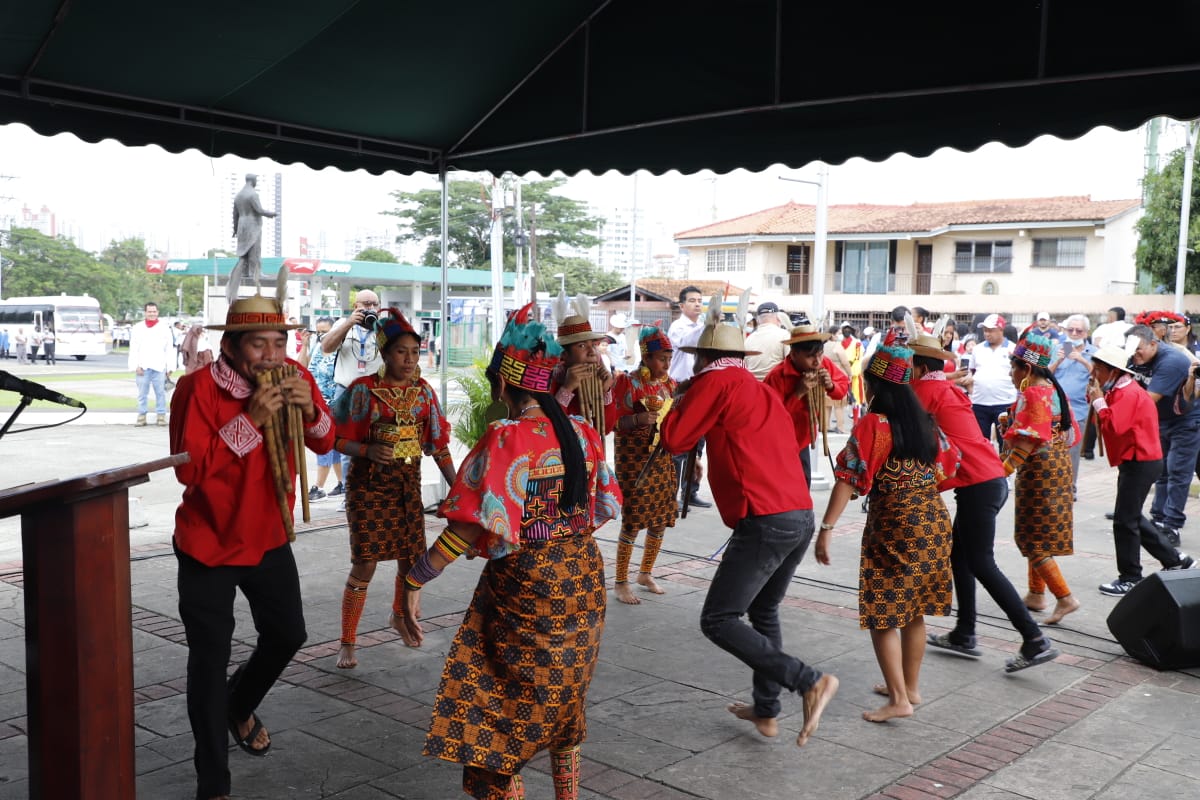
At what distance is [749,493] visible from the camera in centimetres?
431

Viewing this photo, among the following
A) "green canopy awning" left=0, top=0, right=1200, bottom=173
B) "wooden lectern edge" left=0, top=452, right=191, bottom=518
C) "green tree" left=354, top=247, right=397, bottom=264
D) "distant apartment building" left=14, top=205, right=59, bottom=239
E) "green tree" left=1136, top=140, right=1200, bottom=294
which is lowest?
"wooden lectern edge" left=0, top=452, right=191, bottom=518

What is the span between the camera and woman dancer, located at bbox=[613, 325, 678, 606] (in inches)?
261

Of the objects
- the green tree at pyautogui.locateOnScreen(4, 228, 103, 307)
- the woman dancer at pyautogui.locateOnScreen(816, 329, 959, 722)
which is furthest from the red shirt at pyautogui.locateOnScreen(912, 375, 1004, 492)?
the green tree at pyautogui.locateOnScreen(4, 228, 103, 307)

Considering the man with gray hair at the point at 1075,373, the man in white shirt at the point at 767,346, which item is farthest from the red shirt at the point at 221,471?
the man with gray hair at the point at 1075,373

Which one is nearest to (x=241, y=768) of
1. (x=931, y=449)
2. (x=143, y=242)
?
(x=931, y=449)

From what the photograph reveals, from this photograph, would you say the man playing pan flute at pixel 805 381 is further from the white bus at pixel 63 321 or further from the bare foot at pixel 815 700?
the white bus at pixel 63 321

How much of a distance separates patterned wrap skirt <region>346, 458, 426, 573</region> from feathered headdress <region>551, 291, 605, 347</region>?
1025mm

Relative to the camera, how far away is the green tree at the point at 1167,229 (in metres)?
26.8

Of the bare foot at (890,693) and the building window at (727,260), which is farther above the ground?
the building window at (727,260)

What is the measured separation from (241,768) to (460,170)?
5.33m

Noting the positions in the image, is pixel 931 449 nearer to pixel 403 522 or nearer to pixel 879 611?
pixel 879 611

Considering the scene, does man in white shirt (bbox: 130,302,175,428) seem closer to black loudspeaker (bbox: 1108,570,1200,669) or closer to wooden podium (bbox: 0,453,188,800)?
black loudspeaker (bbox: 1108,570,1200,669)

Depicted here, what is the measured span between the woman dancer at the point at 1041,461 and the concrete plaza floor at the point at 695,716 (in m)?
0.48

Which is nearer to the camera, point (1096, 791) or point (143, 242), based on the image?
point (1096, 791)
